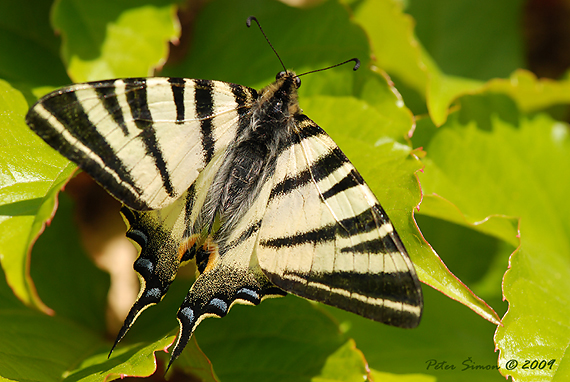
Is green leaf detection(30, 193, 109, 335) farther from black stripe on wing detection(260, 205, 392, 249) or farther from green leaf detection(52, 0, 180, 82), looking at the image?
black stripe on wing detection(260, 205, 392, 249)

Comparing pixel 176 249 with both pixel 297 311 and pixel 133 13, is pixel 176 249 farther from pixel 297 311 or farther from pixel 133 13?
pixel 133 13

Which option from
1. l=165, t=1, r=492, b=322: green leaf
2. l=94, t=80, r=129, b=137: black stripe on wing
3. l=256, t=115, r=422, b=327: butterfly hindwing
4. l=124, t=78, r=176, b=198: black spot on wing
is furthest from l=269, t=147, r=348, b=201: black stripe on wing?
l=94, t=80, r=129, b=137: black stripe on wing

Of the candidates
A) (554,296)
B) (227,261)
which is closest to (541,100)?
(554,296)

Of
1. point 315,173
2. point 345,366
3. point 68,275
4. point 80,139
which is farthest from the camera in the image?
point 68,275

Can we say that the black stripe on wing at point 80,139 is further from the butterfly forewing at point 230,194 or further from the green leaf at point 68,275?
the green leaf at point 68,275

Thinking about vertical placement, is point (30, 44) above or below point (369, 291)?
above

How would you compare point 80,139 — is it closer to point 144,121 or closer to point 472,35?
point 144,121

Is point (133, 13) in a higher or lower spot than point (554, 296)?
higher

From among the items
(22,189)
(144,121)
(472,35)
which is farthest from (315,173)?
(472,35)
